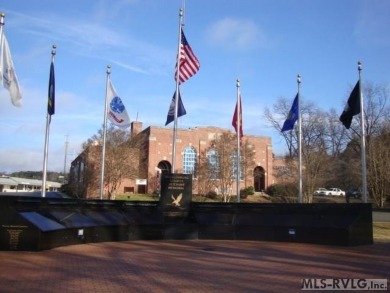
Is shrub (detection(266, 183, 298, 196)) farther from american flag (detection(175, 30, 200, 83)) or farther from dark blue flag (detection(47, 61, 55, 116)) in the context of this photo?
dark blue flag (detection(47, 61, 55, 116))

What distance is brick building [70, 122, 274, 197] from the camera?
55375 mm

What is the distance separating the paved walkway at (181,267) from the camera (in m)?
8.86

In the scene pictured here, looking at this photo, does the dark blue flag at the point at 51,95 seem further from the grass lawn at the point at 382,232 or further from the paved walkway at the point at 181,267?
the grass lawn at the point at 382,232

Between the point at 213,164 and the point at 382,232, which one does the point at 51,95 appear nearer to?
the point at 382,232

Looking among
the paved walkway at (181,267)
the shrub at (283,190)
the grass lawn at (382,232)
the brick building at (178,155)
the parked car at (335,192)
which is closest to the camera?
the paved walkway at (181,267)

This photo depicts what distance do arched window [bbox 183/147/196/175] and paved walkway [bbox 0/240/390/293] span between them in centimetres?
4219

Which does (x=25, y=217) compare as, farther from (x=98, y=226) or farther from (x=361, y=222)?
(x=361, y=222)

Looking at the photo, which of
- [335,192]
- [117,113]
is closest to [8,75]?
[117,113]

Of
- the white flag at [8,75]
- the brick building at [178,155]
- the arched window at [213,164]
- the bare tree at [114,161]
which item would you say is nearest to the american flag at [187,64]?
the white flag at [8,75]

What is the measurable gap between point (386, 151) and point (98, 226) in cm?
3461

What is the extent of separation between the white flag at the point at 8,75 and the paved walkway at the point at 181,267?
18.4 ft

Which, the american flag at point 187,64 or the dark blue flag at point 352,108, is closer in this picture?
the american flag at point 187,64

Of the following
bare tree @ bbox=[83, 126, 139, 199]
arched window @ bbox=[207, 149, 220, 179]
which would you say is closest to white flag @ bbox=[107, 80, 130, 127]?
bare tree @ bbox=[83, 126, 139, 199]

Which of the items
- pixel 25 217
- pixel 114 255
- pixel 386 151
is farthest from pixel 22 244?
pixel 386 151
